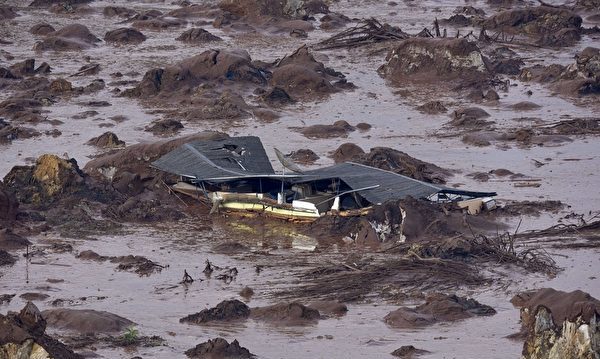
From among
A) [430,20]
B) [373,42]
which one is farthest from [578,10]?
[373,42]

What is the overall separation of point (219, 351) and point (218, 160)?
705 centimetres

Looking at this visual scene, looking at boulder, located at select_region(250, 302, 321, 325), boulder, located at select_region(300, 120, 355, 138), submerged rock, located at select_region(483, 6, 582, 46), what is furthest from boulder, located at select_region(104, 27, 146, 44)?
boulder, located at select_region(250, 302, 321, 325)

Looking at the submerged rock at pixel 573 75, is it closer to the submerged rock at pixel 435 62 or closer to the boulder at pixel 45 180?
the submerged rock at pixel 435 62

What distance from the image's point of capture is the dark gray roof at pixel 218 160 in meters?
19.1

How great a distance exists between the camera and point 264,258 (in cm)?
1712

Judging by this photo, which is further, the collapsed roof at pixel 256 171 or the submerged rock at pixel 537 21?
the submerged rock at pixel 537 21

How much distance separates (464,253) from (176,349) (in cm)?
461

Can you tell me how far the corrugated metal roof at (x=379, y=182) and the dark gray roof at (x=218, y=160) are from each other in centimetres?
90

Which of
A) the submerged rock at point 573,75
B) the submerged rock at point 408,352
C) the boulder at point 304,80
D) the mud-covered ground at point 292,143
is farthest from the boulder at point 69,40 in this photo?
the submerged rock at point 408,352

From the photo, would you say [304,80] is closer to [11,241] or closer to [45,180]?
[45,180]

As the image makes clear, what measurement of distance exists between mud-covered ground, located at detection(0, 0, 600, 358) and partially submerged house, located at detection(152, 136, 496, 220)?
0.30m

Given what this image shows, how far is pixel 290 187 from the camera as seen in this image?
1894 cm

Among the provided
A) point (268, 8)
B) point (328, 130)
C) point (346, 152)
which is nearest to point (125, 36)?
point (268, 8)

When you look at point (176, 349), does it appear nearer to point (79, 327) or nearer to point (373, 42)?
point (79, 327)
